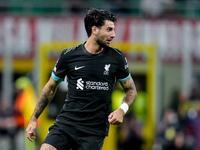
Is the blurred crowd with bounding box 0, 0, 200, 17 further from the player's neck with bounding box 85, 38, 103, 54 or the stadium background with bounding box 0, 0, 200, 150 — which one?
the player's neck with bounding box 85, 38, 103, 54

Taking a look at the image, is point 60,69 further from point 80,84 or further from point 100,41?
point 100,41

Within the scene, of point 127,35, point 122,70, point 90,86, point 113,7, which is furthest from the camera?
point 113,7

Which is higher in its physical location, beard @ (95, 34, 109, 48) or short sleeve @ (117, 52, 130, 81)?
beard @ (95, 34, 109, 48)

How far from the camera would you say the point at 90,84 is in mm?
6320

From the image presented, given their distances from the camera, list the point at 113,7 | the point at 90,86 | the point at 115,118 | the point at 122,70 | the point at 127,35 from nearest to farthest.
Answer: the point at 115,118, the point at 90,86, the point at 122,70, the point at 127,35, the point at 113,7

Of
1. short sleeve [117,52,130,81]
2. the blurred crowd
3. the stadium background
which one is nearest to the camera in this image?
short sleeve [117,52,130,81]

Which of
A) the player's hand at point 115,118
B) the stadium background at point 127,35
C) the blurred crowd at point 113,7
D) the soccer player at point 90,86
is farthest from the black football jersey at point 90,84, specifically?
the blurred crowd at point 113,7

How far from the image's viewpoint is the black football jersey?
6.32m

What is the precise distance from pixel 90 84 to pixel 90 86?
0.9 inches

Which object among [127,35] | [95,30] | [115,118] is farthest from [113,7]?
[115,118]

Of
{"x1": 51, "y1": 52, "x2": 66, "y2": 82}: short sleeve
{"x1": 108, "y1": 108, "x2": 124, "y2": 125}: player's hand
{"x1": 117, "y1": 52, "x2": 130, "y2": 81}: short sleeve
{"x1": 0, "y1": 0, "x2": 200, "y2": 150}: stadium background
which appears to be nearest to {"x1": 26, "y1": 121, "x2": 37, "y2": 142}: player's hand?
{"x1": 51, "y1": 52, "x2": 66, "y2": 82}: short sleeve

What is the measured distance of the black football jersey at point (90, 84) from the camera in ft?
20.7

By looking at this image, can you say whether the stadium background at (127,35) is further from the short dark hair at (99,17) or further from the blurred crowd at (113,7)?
the short dark hair at (99,17)

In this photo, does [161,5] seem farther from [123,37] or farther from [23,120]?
[23,120]
